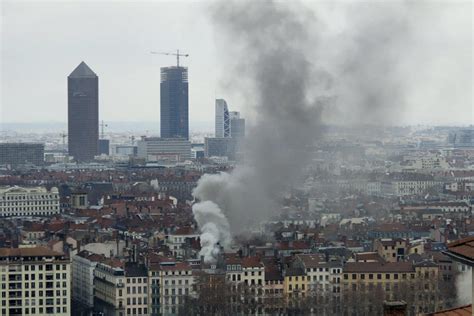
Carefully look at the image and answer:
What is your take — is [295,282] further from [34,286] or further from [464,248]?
[464,248]

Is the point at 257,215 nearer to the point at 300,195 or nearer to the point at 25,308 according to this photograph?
the point at 300,195

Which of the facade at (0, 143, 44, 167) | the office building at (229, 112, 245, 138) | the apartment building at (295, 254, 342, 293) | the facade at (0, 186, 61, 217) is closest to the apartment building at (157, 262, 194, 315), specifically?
the apartment building at (295, 254, 342, 293)

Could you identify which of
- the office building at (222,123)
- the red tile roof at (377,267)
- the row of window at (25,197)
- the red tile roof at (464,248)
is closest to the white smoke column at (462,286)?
the red tile roof at (377,267)

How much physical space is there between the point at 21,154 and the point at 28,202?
67601 mm

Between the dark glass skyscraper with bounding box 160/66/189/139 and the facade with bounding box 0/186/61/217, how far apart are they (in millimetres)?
94933

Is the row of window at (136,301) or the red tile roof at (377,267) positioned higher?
the red tile roof at (377,267)

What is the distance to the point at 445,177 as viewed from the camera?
101625 millimetres

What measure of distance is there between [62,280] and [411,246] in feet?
46.4

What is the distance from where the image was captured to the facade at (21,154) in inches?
Result: 5832

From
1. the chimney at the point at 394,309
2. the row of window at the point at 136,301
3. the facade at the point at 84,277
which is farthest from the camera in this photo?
the facade at the point at 84,277

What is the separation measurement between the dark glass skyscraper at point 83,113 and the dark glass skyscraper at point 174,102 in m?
10.3

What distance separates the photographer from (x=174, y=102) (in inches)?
7131

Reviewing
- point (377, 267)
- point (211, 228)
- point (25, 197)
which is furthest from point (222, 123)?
point (377, 267)

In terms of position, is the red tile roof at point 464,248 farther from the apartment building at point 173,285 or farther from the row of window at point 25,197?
the row of window at point 25,197
